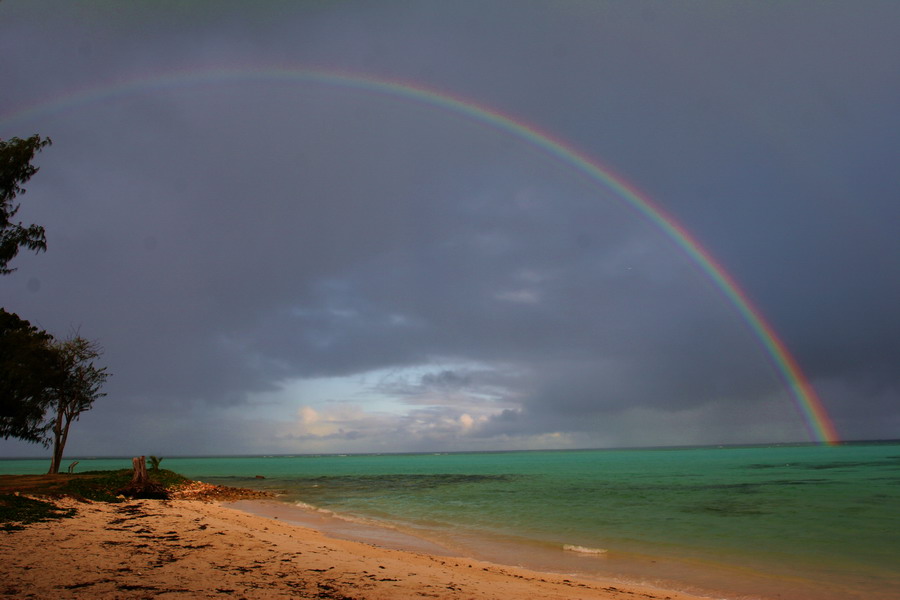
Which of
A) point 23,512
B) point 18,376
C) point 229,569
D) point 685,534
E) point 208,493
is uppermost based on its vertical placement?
point 18,376

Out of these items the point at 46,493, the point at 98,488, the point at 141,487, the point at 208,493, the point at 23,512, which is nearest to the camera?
the point at 23,512

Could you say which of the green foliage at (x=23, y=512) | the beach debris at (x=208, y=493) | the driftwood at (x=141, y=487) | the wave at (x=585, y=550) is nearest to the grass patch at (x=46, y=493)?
the green foliage at (x=23, y=512)

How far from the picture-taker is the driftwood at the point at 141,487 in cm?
2598

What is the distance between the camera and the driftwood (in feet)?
85.2

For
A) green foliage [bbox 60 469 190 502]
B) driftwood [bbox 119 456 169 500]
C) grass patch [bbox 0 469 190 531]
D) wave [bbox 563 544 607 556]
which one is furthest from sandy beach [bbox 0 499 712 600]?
driftwood [bbox 119 456 169 500]

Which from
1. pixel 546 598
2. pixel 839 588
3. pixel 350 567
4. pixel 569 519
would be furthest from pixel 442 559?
pixel 569 519

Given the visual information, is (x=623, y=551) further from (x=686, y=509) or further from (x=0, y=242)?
(x=0, y=242)

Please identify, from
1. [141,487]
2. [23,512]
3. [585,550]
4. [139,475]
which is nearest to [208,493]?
[139,475]

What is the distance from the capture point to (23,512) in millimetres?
14734

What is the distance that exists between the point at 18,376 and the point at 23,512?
34.2ft

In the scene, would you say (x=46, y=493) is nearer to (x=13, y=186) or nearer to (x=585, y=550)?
(x=13, y=186)

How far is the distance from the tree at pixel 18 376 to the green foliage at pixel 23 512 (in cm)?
700

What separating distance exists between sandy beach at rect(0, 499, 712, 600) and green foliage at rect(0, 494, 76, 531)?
1.67ft

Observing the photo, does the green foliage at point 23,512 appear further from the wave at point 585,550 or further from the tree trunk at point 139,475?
the wave at point 585,550
